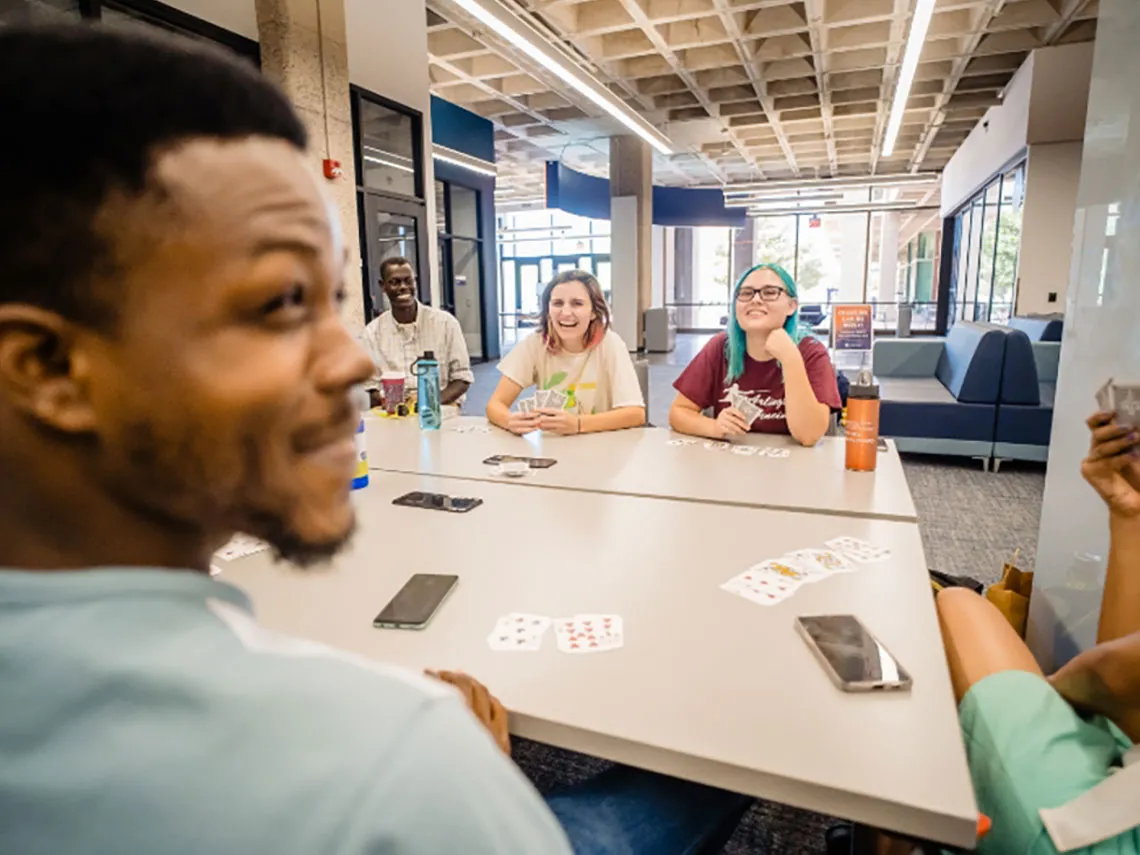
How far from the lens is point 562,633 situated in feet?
3.40

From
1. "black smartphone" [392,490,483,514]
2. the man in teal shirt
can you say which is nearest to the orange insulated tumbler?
"black smartphone" [392,490,483,514]

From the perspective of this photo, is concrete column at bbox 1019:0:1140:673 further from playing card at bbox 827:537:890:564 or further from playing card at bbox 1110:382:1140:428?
playing card at bbox 827:537:890:564


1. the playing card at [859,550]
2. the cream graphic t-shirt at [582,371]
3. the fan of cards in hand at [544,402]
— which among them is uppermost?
the cream graphic t-shirt at [582,371]

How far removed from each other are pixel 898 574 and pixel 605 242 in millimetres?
18135

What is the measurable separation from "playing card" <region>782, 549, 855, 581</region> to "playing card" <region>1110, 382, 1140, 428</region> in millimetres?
648

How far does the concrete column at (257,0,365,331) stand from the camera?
438 centimetres

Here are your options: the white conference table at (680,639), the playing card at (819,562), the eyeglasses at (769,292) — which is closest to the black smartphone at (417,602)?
the white conference table at (680,639)

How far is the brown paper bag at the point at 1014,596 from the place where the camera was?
1864mm

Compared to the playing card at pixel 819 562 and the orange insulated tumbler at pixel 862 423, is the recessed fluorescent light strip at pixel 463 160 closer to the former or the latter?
the orange insulated tumbler at pixel 862 423

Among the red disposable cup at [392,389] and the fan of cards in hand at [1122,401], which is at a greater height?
the fan of cards in hand at [1122,401]

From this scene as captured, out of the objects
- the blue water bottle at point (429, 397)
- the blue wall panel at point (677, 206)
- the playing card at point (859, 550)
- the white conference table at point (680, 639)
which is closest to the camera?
the white conference table at point (680, 639)

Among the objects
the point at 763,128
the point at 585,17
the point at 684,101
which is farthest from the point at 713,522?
the point at 763,128

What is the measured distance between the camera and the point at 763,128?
34.1ft

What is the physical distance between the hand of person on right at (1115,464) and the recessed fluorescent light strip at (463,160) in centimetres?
783
